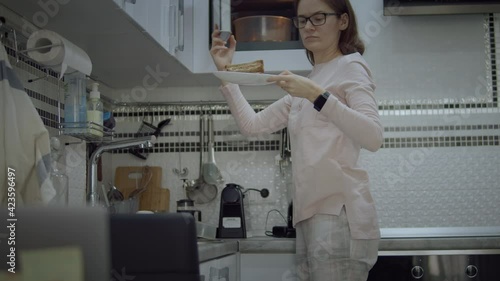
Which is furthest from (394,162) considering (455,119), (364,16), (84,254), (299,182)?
(84,254)

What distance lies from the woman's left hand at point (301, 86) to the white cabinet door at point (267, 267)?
899 mm

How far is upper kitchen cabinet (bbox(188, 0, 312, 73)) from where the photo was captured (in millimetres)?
2455

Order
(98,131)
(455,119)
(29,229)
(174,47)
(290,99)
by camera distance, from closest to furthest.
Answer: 1. (29,229)
2. (290,99)
3. (98,131)
4. (174,47)
5. (455,119)

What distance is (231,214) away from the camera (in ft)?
8.09

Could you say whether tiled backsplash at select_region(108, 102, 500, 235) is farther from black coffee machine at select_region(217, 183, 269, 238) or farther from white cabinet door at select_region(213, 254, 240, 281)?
white cabinet door at select_region(213, 254, 240, 281)

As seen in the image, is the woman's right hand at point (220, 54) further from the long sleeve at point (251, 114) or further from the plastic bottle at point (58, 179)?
the plastic bottle at point (58, 179)

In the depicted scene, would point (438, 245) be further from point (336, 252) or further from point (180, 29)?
point (180, 29)

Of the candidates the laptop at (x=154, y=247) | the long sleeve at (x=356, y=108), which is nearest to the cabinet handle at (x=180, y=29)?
the long sleeve at (x=356, y=108)

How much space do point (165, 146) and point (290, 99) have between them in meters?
1.11

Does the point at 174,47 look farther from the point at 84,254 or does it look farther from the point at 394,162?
the point at 84,254

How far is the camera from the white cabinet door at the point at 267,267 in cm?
216

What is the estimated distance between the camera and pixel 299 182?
4.96ft

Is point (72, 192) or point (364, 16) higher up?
point (364, 16)

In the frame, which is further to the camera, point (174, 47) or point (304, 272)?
point (174, 47)
